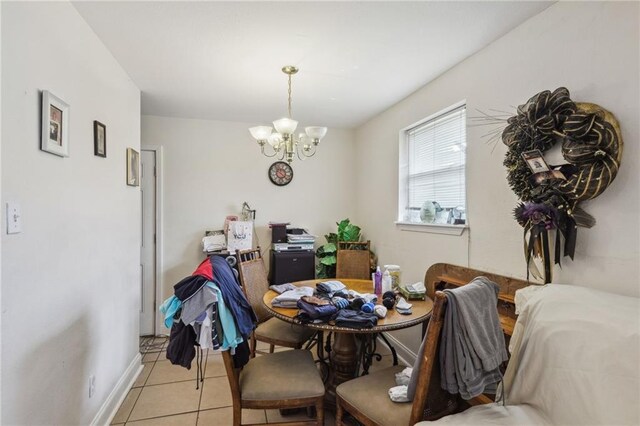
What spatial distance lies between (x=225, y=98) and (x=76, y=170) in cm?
163

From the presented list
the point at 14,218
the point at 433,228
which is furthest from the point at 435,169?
the point at 14,218

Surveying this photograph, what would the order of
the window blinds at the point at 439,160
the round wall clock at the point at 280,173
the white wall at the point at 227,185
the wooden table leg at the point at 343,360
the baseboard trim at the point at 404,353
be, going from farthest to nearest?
the round wall clock at the point at 280,173, the white wall at the point at 227,185, the baseboard trim at the point at 404,353, the window blinds at the point at 439,160, the wooden table leg at the point at 343,360

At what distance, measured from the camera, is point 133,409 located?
215 centimetres

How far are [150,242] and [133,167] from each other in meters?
1.21

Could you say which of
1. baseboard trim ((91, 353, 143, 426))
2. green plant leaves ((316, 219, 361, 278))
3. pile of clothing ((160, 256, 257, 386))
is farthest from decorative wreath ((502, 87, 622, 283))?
baseboard trim ((91, 353, 143, 426))

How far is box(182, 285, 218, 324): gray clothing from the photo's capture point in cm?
142

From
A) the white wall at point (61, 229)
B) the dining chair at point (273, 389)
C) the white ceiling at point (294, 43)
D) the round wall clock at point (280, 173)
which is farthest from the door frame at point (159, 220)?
the dining chair at point (273, 389)

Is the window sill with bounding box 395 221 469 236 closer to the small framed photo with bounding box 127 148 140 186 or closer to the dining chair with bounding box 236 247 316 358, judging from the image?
the dining chair with bounding box 236 247 316 358

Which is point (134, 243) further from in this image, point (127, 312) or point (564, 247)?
point (564, 247)

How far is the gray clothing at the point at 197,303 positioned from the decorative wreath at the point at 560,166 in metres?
1.67

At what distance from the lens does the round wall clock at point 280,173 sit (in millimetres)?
3912

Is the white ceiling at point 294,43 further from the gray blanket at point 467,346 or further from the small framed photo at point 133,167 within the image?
the gray blanket at point 467,346

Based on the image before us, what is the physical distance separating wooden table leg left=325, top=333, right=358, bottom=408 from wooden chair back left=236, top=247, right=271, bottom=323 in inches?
24.2

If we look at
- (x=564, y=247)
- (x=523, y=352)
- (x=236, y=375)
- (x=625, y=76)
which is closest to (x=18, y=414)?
(x=236, y=375)
